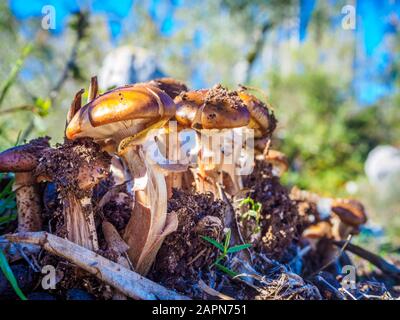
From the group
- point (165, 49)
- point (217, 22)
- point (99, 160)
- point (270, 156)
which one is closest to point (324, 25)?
point (217, 22)

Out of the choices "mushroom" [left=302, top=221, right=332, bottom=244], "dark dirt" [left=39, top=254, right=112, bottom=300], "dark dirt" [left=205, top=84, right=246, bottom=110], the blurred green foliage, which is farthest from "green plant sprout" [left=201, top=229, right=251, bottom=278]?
the blurred green foliage

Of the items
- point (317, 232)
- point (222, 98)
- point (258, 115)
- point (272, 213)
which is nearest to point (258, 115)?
point (258, 115)

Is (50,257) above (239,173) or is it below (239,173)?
below

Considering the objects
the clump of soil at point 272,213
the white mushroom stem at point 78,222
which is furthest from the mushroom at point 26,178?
the clump of soil at point 272,213

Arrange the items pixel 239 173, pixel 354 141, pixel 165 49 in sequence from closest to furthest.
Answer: pixel 239 173, pixel 354 141, pixel 165 49

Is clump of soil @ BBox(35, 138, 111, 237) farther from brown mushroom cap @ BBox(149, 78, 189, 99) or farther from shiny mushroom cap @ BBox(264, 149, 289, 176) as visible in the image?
shiny mushroom cap @ BBox(264, 149, 289, 176)

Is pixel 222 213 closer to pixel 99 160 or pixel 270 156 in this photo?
pixel 99 160
